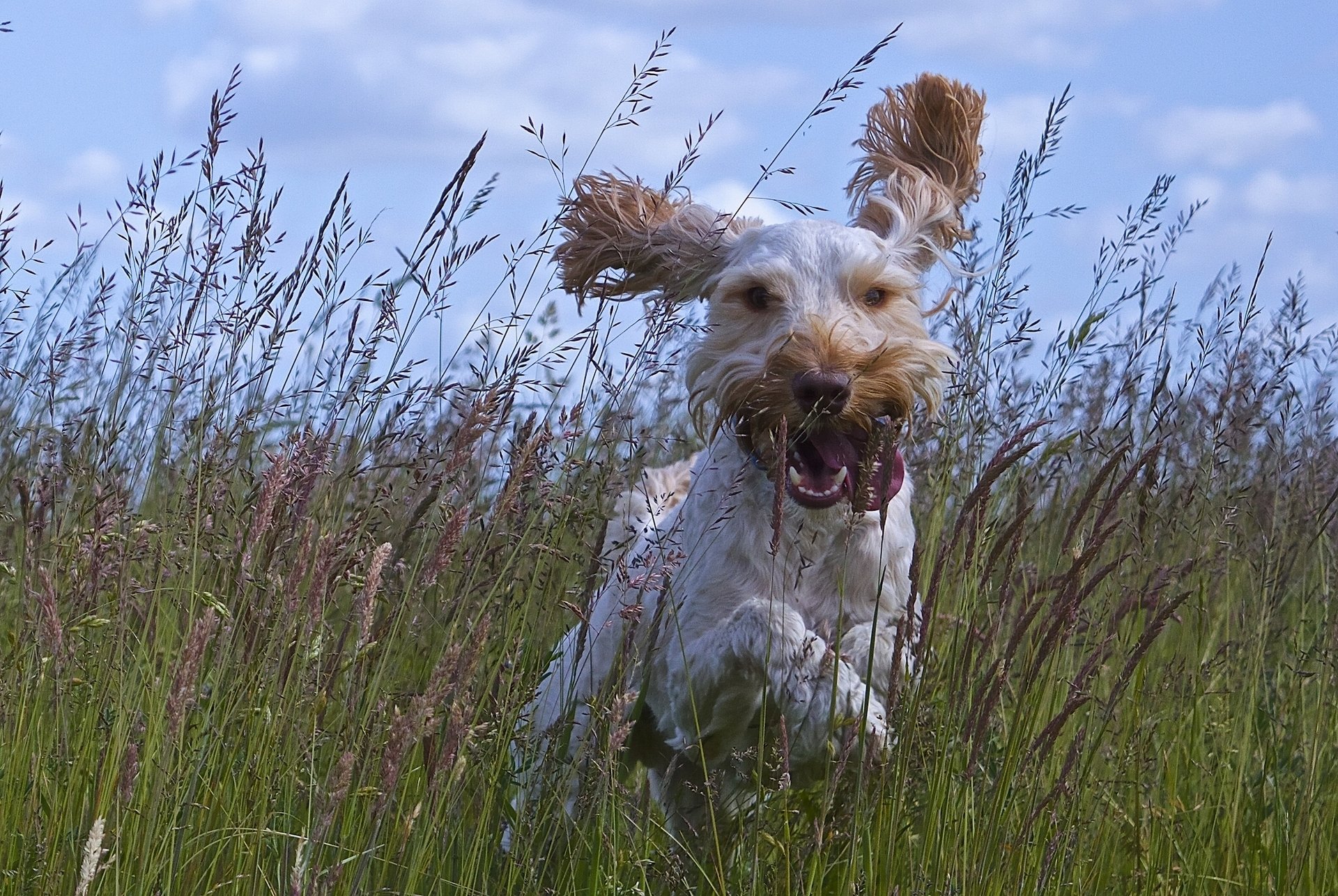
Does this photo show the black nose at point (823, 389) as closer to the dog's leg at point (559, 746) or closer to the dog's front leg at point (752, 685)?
the dog's front leg at point (752, 685)

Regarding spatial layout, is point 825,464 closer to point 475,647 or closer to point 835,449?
point 835,449

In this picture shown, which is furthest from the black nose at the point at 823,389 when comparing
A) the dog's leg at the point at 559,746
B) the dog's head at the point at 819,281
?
the dog's leg at the point at 559,746

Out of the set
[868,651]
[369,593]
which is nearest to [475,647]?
[369,593]

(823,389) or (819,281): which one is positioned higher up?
(819,281)

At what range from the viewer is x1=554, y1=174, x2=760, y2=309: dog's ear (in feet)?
14.9

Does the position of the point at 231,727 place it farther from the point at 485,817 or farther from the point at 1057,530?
the point at 1057,530

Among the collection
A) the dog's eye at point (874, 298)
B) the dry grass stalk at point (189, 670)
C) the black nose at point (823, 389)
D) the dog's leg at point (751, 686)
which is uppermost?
the dog's eye at point (874, 298)

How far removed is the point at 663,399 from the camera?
5617 mm

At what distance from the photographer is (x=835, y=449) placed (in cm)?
Result: 385

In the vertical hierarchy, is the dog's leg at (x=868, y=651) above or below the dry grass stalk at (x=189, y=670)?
above

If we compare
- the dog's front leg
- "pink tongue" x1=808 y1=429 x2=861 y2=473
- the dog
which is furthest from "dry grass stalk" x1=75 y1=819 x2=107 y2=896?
"pink tongue" x1=808 y1=429 x2=861 y2=473

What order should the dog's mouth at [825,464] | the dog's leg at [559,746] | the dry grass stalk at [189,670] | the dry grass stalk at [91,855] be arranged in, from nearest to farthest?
the dry grass stalk at [91,855]
the dry grass stalk at [189,670]
the dog's leg at [559,746]
the dog's mouth at [825,464]

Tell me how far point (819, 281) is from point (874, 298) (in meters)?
0.21

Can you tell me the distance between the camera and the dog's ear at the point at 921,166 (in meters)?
4.76
